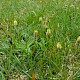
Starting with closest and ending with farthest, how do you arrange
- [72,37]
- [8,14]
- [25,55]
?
[25,55], [72,37], [8,14]

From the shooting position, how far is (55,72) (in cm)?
117

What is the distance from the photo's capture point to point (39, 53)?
134cm

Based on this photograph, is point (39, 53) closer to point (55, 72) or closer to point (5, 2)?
point (55, 72)

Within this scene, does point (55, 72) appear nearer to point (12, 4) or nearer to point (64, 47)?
point (64, 47)

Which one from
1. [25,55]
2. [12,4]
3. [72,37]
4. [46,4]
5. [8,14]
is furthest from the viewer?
[12,4]

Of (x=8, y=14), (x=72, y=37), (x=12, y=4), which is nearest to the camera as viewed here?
(x=72, y=37)

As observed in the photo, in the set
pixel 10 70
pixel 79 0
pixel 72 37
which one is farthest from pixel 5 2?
pixel 10 70

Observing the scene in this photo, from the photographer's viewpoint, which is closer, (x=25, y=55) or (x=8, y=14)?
(x=25, y=55)

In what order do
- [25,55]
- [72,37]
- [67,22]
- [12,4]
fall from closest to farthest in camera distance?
1. [25,55]
2. [72,37]
3. [67,22]
4. [12,4]

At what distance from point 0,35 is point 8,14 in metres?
0.53

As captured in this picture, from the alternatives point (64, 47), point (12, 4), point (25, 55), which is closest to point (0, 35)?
point (25, 55)

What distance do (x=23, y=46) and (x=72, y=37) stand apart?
0.40 meters

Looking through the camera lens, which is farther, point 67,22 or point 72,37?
point 67,22

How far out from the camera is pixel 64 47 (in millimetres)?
1370
